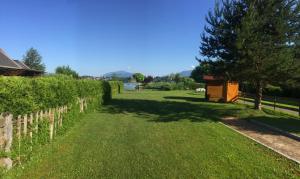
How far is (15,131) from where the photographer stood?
602 centimetres

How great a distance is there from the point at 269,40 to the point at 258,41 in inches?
28.9

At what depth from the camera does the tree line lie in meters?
15.5

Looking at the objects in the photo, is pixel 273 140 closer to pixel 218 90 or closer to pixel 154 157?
pixel 154 157

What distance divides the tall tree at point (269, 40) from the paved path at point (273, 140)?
4842 mm

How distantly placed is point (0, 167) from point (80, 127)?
606 cm

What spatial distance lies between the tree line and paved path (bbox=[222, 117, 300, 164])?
4.97 m

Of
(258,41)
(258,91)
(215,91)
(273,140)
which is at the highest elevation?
(258,41)

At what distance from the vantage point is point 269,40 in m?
16.0

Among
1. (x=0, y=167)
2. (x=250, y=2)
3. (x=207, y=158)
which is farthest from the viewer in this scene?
(x=250, y=2)

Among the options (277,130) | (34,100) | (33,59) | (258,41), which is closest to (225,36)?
(258,41)

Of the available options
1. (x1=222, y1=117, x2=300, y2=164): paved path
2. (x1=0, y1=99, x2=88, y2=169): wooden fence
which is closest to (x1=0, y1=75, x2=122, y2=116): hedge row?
(x1=0, y1=99, x2=88, y2=169): wooden fence

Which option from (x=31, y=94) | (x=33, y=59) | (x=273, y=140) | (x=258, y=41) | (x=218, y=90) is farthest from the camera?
(x=33, y=59)

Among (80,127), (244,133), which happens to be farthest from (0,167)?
(244,133)

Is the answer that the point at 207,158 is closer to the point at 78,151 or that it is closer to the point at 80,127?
the point at 78,151
